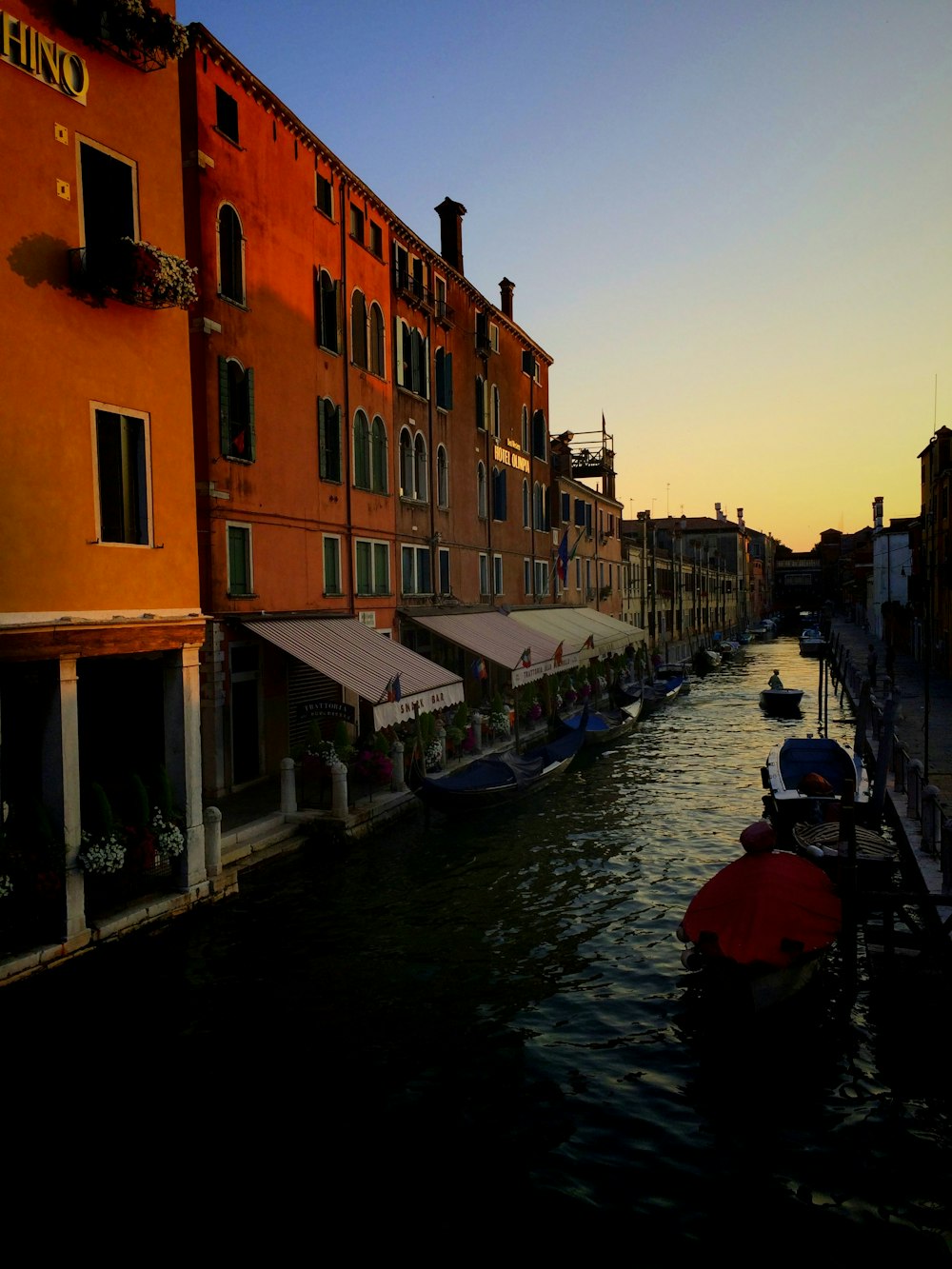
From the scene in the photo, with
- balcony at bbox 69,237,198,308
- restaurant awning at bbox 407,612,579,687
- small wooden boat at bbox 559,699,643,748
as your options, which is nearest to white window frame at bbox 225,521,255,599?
balcony at bbox 69,237,198,308

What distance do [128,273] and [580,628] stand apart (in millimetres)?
27615

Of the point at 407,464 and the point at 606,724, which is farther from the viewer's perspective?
the point at 606,724

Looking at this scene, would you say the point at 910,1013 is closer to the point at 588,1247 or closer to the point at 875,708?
the point at 588,1247

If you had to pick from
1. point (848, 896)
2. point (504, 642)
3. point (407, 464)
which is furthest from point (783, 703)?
point (848, 896)

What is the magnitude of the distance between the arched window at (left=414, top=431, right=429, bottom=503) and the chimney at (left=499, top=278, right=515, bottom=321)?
42.5 ft

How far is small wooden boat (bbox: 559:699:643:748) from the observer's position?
92.5ft

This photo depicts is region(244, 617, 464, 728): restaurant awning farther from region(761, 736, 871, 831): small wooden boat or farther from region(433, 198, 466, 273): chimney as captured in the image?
region(433, 198, 466, 273): chimney

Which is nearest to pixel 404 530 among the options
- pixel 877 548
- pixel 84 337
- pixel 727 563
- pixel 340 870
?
pixel 340 870

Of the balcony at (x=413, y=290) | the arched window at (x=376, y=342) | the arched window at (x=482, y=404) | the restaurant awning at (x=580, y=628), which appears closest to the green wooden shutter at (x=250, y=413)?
the arched window at (x=376, y=342)

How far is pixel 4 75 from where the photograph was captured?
1021 cm

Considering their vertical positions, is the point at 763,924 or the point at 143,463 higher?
the point at 143,463

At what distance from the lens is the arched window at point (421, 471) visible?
1067 inches

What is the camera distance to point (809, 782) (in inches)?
644

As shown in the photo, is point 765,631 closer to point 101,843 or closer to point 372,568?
point 372,568
